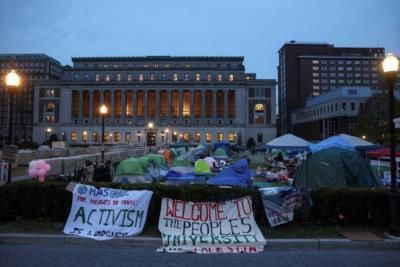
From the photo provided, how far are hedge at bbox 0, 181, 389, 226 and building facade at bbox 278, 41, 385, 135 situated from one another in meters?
136

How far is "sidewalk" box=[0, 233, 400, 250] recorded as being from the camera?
8766 millimetres

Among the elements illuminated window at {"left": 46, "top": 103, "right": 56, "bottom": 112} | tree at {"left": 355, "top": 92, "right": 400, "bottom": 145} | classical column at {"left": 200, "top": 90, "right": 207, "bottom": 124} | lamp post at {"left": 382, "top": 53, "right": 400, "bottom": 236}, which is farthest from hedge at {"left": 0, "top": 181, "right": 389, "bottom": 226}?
illuminated window at {"left": 46, "top": 103, "right": 56, "bottom": 112}

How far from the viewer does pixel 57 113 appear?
373 ft

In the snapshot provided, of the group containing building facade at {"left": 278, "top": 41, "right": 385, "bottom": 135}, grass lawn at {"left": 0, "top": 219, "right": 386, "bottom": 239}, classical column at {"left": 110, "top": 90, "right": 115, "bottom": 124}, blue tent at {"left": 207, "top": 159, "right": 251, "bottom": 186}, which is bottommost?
grass lawn at {"left": 0, "top": 219, "right": 386, "bottom": 239}

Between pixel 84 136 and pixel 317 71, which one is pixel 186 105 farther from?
pixel 317 71

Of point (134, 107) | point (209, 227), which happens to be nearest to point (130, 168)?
point (209, 227)

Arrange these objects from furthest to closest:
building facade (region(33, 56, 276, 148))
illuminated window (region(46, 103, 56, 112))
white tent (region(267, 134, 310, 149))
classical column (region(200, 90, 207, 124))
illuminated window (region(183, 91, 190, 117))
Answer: illuminated window (region(46, 103, 56, 112)), illuminated window (region(183, 91, 190, 117)), classical column (region(200, 90, 207, 124)), building facade (region(33, 56, 276, 148)), white tent (region(267, 134, 310, 149))

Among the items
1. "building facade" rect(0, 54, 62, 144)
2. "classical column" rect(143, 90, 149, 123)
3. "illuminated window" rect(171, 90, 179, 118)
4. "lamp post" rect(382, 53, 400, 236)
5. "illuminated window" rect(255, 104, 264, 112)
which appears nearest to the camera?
"lamp post" rect(382, 53, 400, 236)

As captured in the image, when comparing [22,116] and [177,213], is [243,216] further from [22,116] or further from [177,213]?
[22,116]

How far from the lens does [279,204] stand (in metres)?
10.1

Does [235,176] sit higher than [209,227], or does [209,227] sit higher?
[235,176]

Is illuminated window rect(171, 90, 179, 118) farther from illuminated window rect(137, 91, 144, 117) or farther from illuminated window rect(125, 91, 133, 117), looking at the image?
illuminated window rect(125, 91, 133, 117)

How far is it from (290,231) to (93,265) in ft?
18.4

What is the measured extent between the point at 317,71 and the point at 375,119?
330 feet
